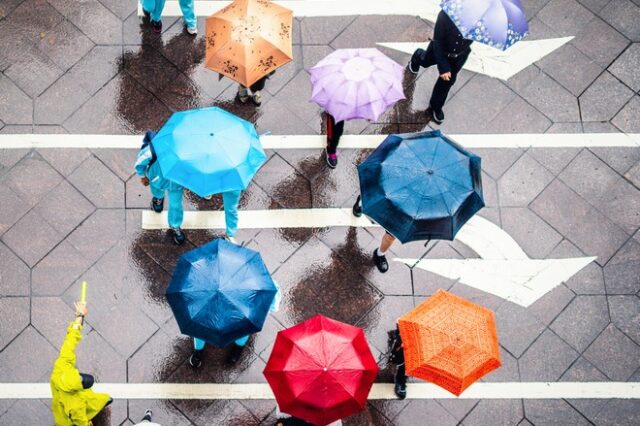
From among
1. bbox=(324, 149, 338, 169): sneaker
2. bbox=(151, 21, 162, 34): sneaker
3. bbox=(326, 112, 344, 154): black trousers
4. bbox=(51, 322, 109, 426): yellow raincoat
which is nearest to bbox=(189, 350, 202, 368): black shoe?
bbox=(51, 322, 109, 426): yellow raincoat

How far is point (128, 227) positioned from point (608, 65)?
23.6 ft

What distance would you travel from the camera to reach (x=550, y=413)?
29.5 feet

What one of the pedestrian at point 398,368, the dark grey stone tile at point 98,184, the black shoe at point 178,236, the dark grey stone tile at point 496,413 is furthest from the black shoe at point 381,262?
the dark grey stone tile at point 98,184

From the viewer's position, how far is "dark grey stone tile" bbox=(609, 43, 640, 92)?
1062 centimetres

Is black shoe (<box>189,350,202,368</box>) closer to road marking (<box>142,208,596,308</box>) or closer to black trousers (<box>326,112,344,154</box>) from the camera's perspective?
road marking (<box>142,208,596,308</box>)

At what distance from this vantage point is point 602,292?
9594 mm

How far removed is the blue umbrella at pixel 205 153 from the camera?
7734 mm

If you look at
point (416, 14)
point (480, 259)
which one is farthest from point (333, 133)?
point (416, 14)

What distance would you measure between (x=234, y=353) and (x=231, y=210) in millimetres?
1728

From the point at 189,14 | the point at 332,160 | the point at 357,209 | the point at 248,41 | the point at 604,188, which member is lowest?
the point at 604,188

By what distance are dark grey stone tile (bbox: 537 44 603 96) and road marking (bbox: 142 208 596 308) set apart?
254 cm

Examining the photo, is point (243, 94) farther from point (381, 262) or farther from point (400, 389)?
point (400, 389)

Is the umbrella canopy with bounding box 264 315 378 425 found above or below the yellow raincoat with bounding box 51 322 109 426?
above

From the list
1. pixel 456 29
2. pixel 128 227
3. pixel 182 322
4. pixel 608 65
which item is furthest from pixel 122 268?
pixel 608 65
